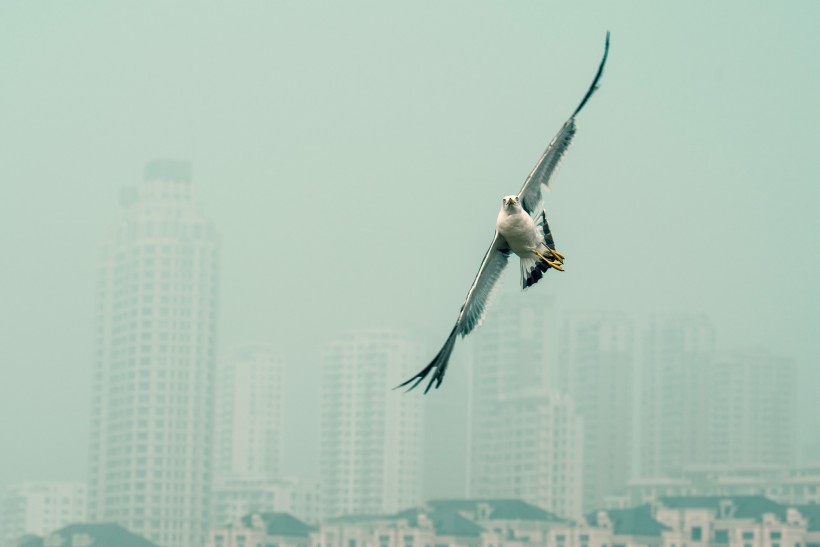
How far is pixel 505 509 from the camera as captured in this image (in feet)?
335

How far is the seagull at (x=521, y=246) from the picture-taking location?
41.9 feet

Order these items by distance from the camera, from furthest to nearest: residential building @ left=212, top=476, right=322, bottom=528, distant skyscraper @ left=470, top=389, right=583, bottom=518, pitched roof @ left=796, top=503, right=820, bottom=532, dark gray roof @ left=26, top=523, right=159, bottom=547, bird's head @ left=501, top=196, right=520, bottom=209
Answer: residential building @ left=212, top=476, right=322, bottom=528 → distant skyscraper @ left=470, top=389, right=583, bottom=518 → dark gray roof @ left=26, top=523, right=159, bottom=547 → pitched roof @ left=796, top=503, right=820, bottom=532 → bird's head @ left=501, top=196, right=520, bottom=209

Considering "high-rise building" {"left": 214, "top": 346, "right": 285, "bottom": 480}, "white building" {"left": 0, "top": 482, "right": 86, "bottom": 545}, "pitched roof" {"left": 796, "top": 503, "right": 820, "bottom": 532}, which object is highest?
"high-rise building" {"left": 214, "top": 346, "right": 285, "bottom": 480}

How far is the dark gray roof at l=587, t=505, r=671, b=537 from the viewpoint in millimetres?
94094

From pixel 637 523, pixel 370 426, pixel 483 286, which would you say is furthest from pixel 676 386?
pixel 483 286

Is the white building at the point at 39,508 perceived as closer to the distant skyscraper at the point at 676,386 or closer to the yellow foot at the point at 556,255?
the distant skyscraper at the point at 676,386

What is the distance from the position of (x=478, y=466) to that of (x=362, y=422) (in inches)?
325

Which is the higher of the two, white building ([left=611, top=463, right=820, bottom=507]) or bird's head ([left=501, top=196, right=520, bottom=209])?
bird's head ([left=501, top=196, right=520, bottom=209])

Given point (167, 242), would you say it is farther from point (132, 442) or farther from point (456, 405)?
point (456, 405)

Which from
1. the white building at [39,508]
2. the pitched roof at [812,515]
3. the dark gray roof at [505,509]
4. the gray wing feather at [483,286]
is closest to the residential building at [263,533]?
the dark gray roof at [505,509]

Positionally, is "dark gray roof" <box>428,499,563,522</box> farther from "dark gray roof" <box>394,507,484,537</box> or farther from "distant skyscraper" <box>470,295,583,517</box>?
"distant skyscraper" <box>470,295,583,517</box>

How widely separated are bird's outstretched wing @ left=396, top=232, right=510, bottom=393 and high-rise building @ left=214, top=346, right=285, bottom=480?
116 m

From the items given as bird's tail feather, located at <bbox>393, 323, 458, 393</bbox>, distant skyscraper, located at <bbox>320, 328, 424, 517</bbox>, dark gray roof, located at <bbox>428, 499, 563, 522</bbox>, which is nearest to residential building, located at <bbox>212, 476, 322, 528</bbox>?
distant skyscraper, located at <bbox>320, 328, 424, 517</bbox>

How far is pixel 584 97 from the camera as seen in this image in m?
12.7
